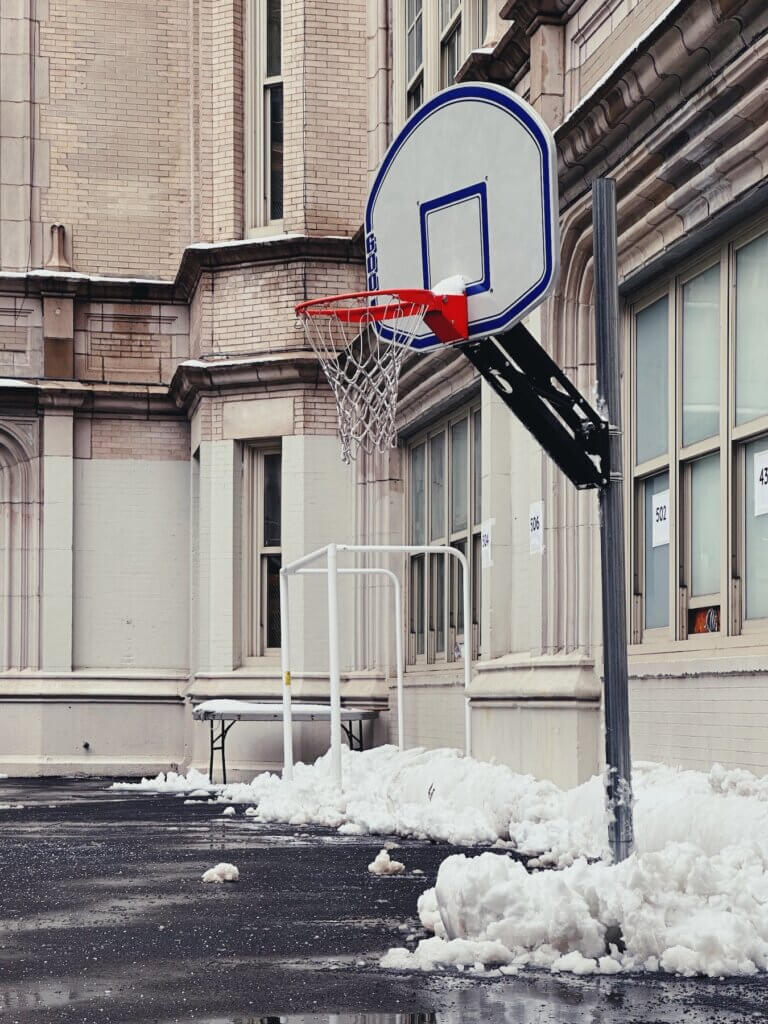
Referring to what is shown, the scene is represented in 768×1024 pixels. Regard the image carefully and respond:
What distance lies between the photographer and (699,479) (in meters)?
10.9

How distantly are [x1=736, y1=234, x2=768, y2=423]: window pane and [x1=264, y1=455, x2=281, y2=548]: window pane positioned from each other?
1135 cm

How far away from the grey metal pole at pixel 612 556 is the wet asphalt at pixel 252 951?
106cm

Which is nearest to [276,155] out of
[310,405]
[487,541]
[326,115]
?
[326,115]

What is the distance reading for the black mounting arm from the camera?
24.2ft

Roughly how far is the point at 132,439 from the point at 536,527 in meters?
11.1

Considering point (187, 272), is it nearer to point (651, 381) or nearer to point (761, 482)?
point (651, 381)

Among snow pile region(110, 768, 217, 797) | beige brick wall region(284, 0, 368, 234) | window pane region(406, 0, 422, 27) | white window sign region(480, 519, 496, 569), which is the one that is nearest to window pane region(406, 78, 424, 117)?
window pane region(406, 0, 422, 27)

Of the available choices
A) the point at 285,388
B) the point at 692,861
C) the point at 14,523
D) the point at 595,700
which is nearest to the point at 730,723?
the point at 595,700

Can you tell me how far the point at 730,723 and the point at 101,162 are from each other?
52.9 ft

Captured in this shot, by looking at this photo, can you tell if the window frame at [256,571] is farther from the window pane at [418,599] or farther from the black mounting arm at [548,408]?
the black mounting arm at [548,408]

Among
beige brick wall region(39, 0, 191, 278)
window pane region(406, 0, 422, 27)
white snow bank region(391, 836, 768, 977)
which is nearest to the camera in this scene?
white snow bank region(391, 836, 768, 977)

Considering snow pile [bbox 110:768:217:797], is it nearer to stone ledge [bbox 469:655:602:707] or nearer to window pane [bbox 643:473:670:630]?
stone ledge [bbox 469:655:602:707]

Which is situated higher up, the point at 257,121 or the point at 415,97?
the point at 257,121

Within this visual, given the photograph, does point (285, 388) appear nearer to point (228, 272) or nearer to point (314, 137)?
point (228, 272)
